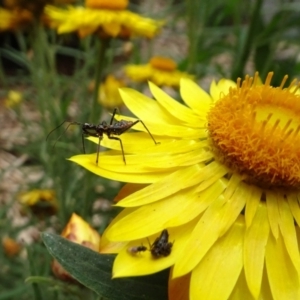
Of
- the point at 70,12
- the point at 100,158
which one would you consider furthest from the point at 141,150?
the point at 70,12

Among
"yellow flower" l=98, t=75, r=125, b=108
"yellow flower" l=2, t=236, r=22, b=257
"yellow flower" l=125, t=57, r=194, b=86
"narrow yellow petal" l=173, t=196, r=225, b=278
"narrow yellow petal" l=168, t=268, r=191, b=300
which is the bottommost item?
"yellow flower" l=2, t=236, r=22, b=257

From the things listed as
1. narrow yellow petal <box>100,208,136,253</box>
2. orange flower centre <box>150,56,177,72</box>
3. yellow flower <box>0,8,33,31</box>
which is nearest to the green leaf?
narrow yellow petal <box>100,208,136,253</box>

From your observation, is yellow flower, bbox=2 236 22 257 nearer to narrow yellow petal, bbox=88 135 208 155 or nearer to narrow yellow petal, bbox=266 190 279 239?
narrow yellow petal, bbox=88 135 208 155

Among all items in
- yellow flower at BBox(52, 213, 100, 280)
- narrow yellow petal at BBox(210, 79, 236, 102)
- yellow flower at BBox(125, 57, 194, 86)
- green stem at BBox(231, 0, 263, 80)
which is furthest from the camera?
yellow flower at BBox(125, 57, 194, 86)

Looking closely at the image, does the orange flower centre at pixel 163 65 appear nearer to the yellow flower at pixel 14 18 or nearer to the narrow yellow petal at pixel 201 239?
the yellow flower at pixel 14 18

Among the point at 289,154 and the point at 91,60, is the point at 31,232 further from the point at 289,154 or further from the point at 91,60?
the point at 289,154

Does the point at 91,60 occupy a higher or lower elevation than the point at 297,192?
lower

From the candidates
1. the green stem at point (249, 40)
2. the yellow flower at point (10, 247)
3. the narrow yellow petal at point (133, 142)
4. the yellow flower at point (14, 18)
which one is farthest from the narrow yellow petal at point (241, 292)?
the yellow flower at point (14, 18)
